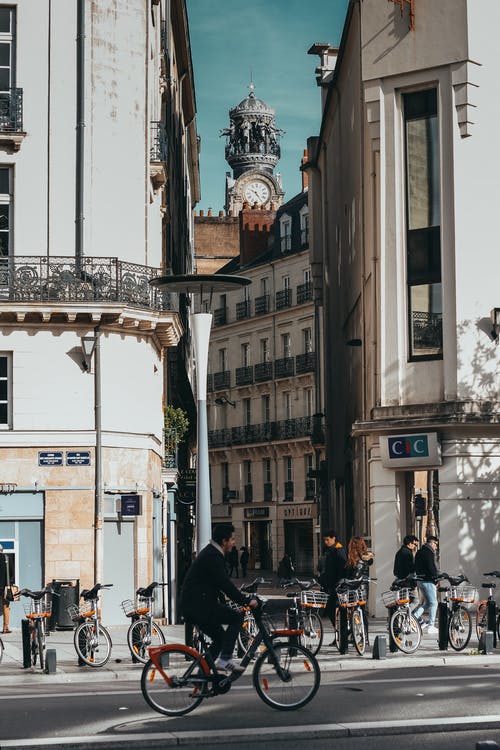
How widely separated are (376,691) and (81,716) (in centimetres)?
364

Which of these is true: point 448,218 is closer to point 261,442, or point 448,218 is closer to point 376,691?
point 376,691

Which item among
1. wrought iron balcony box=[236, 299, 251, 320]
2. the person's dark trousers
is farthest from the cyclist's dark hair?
wrought iron balcony box=[236, 299, 251, 320]

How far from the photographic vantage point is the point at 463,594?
22406 mm

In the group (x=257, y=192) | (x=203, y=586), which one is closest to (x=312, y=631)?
(x=203, y=586)

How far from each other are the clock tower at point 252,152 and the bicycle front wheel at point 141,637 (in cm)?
11758

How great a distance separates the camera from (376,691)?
16844 mm

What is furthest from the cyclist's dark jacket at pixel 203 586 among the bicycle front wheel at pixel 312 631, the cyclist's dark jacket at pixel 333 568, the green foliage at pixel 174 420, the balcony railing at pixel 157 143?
the green foliage at pixel 174 420

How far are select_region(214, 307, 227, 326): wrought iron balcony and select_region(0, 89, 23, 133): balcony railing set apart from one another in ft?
181

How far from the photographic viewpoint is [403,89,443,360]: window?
32.3 metres

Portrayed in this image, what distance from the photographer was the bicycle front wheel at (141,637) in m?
21.4

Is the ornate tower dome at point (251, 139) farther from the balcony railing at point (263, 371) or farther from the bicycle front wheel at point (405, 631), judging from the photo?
the bicycle front wheel at point (405, 631)

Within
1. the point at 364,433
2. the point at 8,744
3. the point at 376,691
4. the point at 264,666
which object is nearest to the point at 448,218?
the point at 364,433

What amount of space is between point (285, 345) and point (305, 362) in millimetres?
2993

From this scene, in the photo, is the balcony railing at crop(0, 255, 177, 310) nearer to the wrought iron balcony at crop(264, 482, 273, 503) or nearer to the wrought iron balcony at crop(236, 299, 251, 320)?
the wrought iron balcony at crop(264, 482, 273, 503)
